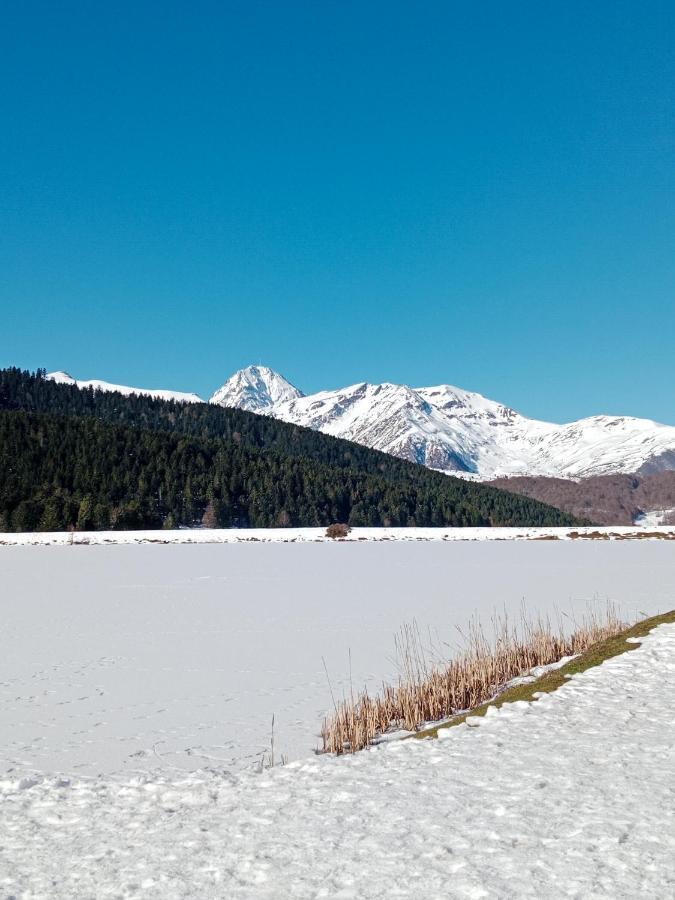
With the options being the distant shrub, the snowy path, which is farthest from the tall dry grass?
the distant shrub

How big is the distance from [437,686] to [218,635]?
886 cm

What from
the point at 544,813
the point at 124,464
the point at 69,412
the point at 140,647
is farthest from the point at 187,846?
the point at 69,412

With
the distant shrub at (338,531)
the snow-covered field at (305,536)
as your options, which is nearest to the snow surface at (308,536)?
the snow-covered field at (305,536)

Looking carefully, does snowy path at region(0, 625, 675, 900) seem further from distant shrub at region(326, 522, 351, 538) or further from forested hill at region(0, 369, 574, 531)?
forested hill at region(0, 369, 574, 531)

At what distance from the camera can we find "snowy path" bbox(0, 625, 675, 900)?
5.45m

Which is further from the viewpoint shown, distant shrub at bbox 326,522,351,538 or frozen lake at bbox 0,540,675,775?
distant shrub at bbox 326,522,351,538

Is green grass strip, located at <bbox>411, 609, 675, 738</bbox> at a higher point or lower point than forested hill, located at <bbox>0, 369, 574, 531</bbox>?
lower

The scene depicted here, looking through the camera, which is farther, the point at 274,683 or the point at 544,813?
the point at 274,683

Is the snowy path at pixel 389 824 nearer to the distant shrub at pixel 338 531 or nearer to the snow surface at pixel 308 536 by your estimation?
the snow surface at pixel 308 536

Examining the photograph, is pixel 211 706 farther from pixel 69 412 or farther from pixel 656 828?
pixel 69 412

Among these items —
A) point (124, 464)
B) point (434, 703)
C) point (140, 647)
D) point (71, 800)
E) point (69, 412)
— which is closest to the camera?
point (71, 800)

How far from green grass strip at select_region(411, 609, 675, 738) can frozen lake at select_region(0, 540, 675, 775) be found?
231cm

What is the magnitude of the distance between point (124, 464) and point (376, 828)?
387ft

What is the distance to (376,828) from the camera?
6387 mm
